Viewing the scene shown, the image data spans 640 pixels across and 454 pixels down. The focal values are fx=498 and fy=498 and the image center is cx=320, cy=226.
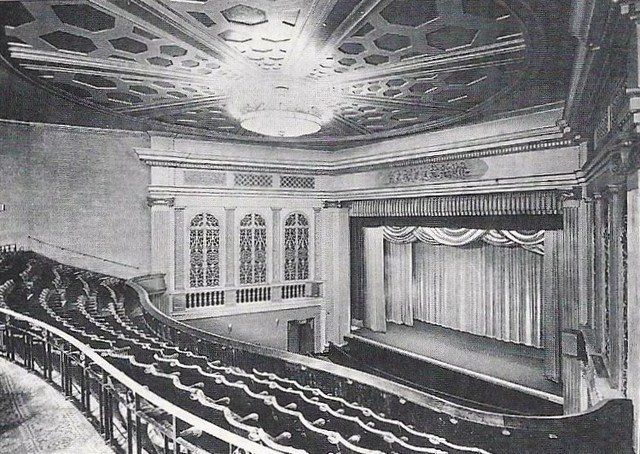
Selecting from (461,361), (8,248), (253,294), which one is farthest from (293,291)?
(8,248)

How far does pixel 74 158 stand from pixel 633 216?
7.76 metres

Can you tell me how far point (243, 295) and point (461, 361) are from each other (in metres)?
4.16

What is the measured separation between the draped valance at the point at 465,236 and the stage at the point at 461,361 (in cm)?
197

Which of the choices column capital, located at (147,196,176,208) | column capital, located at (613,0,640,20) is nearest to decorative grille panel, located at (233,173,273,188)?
column capital, located at (147,196,176,208)

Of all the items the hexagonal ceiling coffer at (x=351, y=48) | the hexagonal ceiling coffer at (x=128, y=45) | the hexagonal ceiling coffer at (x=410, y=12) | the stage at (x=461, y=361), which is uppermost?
the hexagonal ceiling coffer at (x=128, y=45)

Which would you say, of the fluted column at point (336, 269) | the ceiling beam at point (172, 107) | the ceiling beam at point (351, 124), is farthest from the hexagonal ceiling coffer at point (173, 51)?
the fluted column at point (336, 269)

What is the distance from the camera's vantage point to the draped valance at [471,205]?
688 centimetres

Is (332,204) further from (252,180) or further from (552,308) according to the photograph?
(552,308)

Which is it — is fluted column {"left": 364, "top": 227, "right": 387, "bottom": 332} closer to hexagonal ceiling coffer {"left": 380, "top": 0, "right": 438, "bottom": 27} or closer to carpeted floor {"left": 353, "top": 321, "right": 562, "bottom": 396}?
carpeted floor {"left": 353, "top": 321, "right": 562, "bottom": 396}

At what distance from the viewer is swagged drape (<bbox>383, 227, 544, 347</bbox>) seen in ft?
30.7

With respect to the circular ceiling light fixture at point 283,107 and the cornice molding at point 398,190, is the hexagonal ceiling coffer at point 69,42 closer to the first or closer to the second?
the circular ceiling light fixture at point 283,107

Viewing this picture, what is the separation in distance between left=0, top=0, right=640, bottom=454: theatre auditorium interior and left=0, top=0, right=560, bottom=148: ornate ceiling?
0.03 m

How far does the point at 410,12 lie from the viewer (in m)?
3.42

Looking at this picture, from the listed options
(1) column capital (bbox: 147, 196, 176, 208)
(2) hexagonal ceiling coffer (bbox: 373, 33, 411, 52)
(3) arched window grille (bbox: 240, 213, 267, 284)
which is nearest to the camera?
(2) hexagonal ceiling coffer (bbox: 373, 33, 411, 52)
